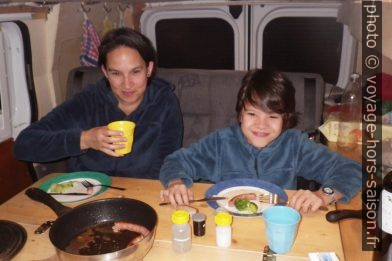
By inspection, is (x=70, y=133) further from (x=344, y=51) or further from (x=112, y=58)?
(x=344, y=51)

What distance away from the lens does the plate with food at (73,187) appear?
1.58 metres

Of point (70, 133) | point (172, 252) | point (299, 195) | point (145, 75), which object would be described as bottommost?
point (172, 252)

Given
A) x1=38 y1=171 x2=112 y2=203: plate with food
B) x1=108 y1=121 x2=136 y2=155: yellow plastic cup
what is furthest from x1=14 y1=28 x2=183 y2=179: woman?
x1=108 y1=121 x2=136 y2=155: yellow plastic cup

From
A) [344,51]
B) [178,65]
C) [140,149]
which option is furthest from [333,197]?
[178,65]

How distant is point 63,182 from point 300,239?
1.07 meters

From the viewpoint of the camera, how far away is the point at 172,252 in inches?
47.9

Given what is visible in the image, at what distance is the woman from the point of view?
1.95 m

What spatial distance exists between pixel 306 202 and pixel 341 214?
0.40ft

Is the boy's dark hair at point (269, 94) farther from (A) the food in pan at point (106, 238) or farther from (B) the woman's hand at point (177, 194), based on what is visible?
(A) the food in pan at point (106, 238)

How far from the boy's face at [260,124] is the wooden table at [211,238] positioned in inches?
16.8

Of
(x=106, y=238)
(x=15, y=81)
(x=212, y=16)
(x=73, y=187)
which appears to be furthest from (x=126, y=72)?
(x=212, y=16)

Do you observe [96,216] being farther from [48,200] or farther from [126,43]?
[126,43]

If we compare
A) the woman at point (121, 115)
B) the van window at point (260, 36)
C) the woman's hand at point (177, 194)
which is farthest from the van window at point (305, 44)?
the woman's hand at point (177, 194)

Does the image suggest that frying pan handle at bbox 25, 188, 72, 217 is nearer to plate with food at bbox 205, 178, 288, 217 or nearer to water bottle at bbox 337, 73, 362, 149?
plate with food at bbox 205, 178, 288, 217
